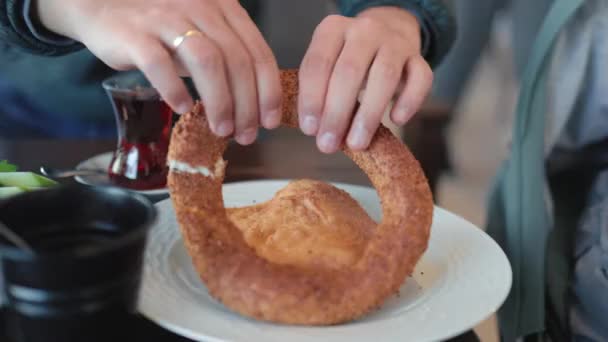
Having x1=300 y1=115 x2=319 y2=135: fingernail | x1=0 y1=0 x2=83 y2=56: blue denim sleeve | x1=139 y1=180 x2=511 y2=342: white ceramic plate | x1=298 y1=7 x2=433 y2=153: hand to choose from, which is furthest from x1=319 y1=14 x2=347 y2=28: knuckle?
x1=0 y1=0 x2=83 y2=56: blue denim sleeve

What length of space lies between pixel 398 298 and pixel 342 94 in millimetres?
211

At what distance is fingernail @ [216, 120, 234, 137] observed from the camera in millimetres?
576

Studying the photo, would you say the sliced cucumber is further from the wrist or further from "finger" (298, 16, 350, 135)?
the wrist

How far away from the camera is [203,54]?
1.77 ft

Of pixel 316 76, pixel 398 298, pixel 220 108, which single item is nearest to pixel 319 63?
pixel 316 76

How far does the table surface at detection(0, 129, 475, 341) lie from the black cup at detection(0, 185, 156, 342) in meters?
0.50

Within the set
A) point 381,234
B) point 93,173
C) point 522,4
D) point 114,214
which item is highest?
point 114,214

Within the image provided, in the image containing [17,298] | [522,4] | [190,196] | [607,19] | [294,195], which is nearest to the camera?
[17,298]

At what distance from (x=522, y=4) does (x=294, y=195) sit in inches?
62.6

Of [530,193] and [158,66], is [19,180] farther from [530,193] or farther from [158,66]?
[530,193]

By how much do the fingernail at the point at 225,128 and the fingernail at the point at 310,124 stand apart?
0.08 m

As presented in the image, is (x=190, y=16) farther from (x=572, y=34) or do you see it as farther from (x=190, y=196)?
(x=572, y=34)

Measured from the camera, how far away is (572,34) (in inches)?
35.4

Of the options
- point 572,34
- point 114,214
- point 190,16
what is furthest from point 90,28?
point 572,34
